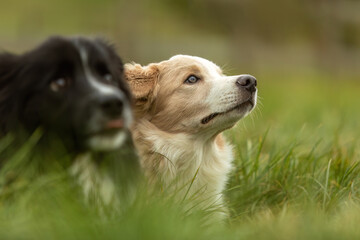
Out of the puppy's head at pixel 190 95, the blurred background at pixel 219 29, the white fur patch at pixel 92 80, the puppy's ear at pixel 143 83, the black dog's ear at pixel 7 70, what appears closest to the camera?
the white fur patch at pixel 92 80

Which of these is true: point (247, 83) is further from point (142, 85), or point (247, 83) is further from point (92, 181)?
point (92, 181)

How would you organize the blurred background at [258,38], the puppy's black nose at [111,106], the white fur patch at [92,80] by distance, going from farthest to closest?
1. the blurred background at [258,38]
2. the white fur patch at [92,80]
3. the puppy's black nose at [111,106]

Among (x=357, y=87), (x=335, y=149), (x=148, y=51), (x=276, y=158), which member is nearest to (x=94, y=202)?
(x=276, y=158)

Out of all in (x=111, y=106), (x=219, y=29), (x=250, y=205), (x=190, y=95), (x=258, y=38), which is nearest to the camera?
(x=111, y=106)

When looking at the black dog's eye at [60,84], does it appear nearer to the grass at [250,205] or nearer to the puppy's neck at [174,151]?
the grass at [250,205]

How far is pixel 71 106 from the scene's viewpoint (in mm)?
3166

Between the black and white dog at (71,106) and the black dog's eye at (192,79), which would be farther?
the black dog's eye at (192,79)

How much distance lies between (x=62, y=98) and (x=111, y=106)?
311mm

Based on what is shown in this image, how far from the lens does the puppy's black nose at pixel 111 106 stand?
3.06 metres

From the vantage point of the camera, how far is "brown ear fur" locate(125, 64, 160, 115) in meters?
4.71

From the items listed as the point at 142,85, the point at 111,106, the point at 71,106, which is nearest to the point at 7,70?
the point at 71,106

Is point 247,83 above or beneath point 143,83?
above

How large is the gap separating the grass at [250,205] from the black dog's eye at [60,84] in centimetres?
38

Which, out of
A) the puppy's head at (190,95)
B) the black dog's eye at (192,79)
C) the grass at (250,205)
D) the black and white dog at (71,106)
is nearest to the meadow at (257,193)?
the grass at (250,205)
